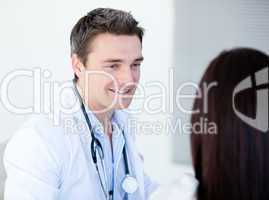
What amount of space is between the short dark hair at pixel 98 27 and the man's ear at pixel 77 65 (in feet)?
0.05

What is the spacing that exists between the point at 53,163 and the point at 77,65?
35 centimetres

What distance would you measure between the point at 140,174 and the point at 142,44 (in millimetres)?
439

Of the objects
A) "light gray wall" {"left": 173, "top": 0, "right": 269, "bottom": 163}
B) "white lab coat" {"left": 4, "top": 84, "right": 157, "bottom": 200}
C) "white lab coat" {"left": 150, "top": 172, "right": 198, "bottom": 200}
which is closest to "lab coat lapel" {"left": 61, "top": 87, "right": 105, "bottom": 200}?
"white lab coat" {"left": 4, "top": 84, "right": 157, "bottom": 200}

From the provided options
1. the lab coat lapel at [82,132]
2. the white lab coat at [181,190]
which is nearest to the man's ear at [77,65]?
the lab coat lapel at [82,132]

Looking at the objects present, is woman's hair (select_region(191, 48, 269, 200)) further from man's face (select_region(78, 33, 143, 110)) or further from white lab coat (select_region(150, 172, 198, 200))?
man's face (select_region(78, 33, 143, 110))

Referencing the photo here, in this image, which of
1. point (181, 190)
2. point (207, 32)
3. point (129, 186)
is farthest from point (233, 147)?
point (207, 32)

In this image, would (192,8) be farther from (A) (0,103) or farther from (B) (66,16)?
(A) (0,103)

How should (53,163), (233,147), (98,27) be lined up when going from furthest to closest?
(98,27) < (53,163) < (233,147)

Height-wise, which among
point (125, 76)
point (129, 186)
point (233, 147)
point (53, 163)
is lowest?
point (129, 186)

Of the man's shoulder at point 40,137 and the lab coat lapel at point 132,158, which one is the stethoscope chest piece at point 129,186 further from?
the man's shoulder at point 40,137

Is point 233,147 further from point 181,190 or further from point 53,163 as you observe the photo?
point 53,163

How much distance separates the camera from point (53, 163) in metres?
1.20

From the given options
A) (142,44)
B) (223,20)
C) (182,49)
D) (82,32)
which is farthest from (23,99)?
(223,20)

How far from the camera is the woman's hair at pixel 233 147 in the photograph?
0.84 m
